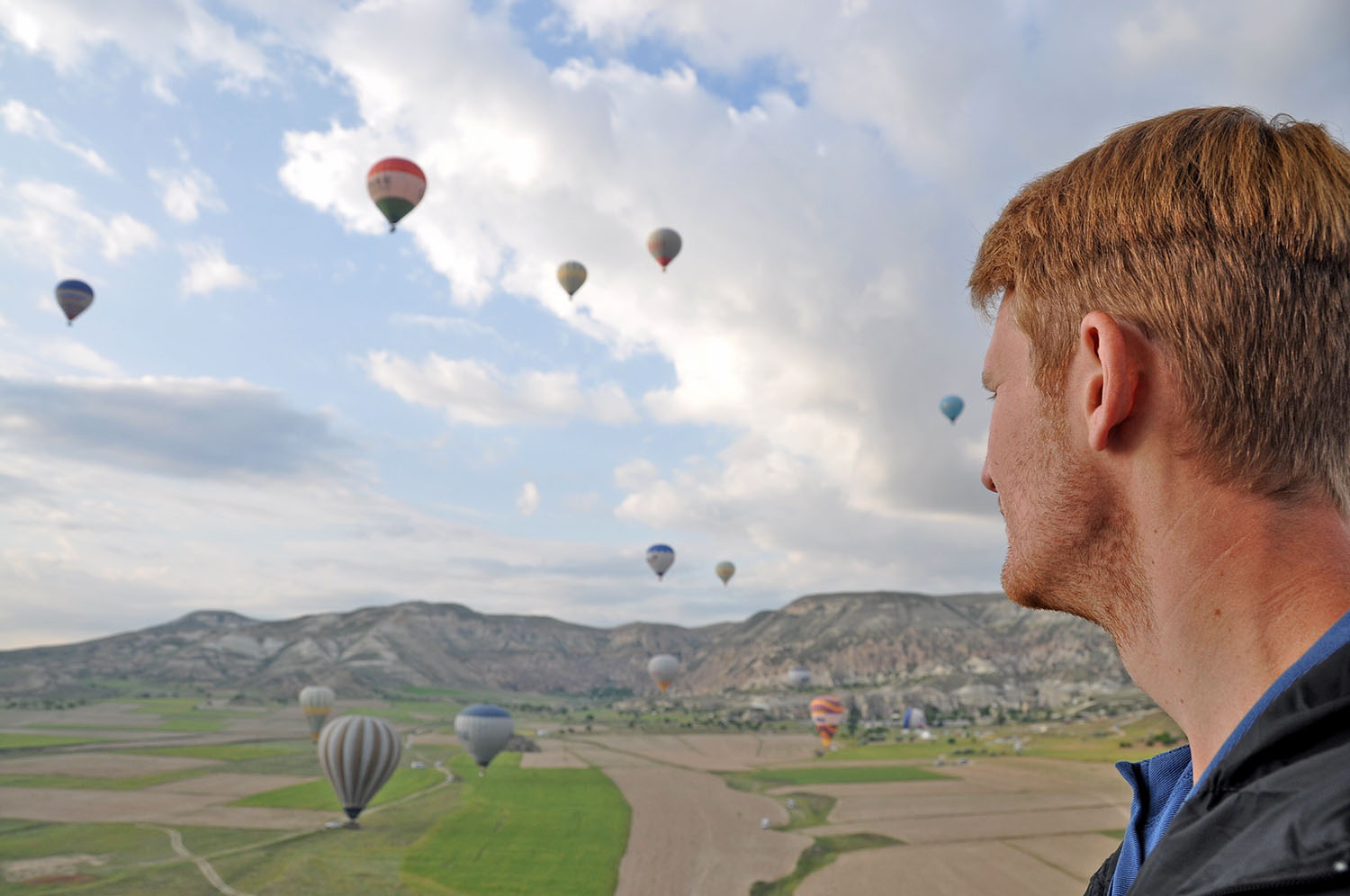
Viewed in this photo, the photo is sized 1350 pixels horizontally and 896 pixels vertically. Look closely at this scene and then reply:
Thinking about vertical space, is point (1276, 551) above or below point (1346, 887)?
above

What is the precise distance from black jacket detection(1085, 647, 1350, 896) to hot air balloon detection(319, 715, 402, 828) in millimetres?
57114

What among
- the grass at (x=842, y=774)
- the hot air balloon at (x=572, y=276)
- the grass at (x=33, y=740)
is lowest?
the grass at (x=842, y=774)

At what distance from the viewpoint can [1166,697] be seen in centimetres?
147

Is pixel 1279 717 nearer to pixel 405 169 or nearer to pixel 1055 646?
pixel 405 169

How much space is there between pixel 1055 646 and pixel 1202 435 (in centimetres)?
19521

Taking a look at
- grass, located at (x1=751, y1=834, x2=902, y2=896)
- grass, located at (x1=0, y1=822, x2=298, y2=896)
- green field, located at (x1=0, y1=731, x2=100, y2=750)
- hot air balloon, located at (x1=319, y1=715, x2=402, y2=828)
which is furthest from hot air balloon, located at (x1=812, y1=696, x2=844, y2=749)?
green field, located at (x1=0, y1=731, x2=100, y2=750)

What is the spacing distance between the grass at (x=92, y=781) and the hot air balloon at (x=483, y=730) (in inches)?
943

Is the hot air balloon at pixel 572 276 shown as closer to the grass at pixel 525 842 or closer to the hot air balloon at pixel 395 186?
the hot air balloon at pixel 395 186

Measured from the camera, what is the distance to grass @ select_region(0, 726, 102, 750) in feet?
294

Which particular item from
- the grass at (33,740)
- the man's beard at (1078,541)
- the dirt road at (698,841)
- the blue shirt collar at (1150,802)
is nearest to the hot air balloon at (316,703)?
the grass at (33,740)

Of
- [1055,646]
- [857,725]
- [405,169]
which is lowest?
[857,725]

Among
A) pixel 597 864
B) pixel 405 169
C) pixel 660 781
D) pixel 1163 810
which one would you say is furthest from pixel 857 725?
pixel 1163 810

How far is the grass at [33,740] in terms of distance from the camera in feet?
294

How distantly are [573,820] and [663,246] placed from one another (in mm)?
42593
